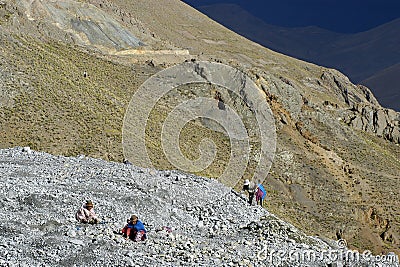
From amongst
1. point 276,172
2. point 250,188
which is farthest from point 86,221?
point 276,172

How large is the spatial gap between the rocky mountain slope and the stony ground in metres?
8.60

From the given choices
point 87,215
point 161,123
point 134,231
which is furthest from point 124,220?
point 161,123

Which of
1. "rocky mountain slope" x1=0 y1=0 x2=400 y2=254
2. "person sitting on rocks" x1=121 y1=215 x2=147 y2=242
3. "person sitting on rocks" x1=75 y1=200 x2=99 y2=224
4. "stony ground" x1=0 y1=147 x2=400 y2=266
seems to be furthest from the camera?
"rocky mountain slope" x1=0 y1=0 x2=400 y2=254

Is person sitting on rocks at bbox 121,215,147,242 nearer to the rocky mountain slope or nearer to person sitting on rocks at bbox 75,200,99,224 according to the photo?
person sitting on rocks at bbox 75,200,99,224

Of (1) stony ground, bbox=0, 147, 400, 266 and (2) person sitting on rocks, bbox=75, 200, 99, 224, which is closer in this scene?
(1) stony ground, bbox=0, 147, 400, 266

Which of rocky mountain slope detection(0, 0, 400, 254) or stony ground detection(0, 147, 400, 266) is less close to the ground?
rocky mountain slope detection(0, 0, 400, 254)

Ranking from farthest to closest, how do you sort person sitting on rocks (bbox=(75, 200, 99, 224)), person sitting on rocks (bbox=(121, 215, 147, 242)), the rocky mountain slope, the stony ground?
1. the rocky mountain slope
2. person sitting on rocks (bbox=(75, 200, 99, 224))
3. person sitting on rocks (bbox=(121, 215, 147, 242))
4. the stony ground

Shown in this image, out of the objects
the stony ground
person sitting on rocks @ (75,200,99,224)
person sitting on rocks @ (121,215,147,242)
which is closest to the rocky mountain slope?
the stony ground

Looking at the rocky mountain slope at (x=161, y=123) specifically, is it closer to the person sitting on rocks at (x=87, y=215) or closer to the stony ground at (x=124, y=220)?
the stony ground at (x=124, y=220)

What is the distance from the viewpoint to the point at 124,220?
15.6m

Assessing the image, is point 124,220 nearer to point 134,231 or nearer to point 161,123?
point 134,231

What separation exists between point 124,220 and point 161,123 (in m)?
23.3

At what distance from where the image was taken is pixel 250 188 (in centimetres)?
2181

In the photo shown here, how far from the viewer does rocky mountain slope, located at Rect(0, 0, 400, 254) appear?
3128 centimetres
